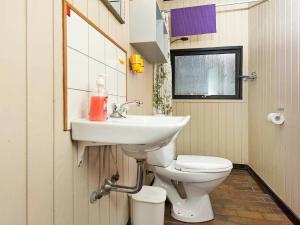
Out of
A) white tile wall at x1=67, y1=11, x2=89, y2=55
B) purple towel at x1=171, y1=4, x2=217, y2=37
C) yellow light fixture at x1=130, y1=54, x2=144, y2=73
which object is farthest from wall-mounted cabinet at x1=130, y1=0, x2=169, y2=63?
purple towel at x1=171, y1=4, x2=217, y2=37

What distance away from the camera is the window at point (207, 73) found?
8.84ft

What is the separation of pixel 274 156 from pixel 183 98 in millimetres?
1303

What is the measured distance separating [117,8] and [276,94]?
1.48 m

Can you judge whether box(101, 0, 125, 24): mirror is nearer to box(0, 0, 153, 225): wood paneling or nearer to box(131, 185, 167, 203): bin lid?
box(0, 0, 153, 225): wood paneling

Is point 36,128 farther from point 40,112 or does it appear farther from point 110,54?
point 110,54

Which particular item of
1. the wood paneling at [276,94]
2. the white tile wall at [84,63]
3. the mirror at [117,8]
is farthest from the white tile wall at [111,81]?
the wood paneling at [276,94]

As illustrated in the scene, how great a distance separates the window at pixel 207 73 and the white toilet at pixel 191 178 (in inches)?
50.6

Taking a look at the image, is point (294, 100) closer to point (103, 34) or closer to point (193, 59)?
point (103, 34)

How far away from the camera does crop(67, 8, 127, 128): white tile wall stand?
79cm

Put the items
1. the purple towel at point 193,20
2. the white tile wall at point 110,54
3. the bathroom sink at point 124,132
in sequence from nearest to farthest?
1. the bathroom sink at point 124,132
2. the white tile wall at point 110,54
3. the purple towel at point 193,20

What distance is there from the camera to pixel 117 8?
123 centimetres

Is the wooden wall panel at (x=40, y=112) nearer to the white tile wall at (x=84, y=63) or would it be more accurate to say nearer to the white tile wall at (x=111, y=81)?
the white tile wall at (x=84, y=63)

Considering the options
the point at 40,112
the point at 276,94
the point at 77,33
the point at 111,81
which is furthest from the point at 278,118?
the point at 40,112

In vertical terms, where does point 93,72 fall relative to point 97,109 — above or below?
above
